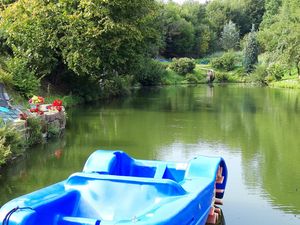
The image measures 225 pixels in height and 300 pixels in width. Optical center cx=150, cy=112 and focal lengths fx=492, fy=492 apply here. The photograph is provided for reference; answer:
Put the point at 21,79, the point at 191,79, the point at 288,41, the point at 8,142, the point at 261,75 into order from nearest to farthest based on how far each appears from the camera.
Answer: the point at 8,142 → the point at 21,79 → the point at 288,41 → the point at 261,75 → the point at 191,79

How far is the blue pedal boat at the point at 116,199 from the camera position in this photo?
468 centimetres

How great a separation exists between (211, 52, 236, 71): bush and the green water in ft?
106

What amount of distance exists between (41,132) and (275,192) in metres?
6.35

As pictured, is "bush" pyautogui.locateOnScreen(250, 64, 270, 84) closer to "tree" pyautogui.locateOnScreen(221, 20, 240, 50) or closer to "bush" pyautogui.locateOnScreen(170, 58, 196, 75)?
"bush" pyautogui.locateOnScreen(170, 58, 196, 75)

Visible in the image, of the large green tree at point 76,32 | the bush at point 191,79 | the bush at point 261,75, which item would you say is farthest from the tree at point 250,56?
the large green tree at point 76,32

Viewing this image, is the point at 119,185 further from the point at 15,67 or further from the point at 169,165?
the point at 15,67

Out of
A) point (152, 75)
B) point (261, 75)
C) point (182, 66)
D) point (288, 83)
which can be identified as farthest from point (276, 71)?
point (152, 75)

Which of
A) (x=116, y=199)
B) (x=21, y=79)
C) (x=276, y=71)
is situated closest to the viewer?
(x=116, y=199)

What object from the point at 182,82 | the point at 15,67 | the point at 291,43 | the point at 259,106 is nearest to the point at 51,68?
the point at 15,67

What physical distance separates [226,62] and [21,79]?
39.7 metres

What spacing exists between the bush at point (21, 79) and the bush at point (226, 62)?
1533 inches

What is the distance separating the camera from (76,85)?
24625 mm

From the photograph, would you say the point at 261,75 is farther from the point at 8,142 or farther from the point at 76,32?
the point at 8,142

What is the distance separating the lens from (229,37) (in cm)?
6706
